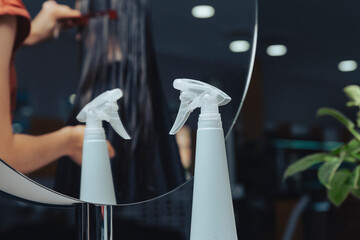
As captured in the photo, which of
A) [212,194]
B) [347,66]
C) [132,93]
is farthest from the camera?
[347,66]

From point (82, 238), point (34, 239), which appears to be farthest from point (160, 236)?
point (82, 238)

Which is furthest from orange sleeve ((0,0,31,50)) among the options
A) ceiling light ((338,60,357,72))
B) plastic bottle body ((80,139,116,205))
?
ceiling light ((338,60,357,72))

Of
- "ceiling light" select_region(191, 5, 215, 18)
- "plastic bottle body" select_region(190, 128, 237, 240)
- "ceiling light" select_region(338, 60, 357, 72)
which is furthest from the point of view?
"ceiling light" select_region(338, 60, 357, 72)

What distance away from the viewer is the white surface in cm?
45

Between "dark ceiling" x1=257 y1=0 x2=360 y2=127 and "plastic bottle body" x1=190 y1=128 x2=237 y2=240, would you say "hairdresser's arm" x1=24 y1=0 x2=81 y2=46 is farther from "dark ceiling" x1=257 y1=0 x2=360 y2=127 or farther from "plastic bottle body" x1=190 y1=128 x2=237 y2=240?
"dark ceiling" x1=257 y1=0 x2=360 y2=127

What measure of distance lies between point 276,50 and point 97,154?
1.50ft

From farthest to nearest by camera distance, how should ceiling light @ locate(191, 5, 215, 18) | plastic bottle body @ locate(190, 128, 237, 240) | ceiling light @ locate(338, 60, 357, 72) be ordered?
ceiling light @ locate(338, 60, 357, 72), ceiling light @ locate(191, 5, 215, 18), plastic bottle body @ locate(190, 128, 237, 240)

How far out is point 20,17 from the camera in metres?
0.48

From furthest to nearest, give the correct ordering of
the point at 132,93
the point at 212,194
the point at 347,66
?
the point at 347,66 → the point at 132,93 → the point at 212,194

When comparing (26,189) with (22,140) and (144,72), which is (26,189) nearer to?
(22,140)

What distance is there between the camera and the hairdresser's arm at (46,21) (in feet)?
1.63

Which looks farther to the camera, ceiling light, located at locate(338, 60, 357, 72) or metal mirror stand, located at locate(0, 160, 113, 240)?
ceiling light, located at locate(338, 60, 357, 72)

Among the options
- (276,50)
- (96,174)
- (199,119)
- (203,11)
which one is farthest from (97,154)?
(276,50)

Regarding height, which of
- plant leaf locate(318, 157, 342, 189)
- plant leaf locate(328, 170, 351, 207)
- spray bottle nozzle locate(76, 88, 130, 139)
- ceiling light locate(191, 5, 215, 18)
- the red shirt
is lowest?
plant leaf locate(328, 170, 351, 207)
